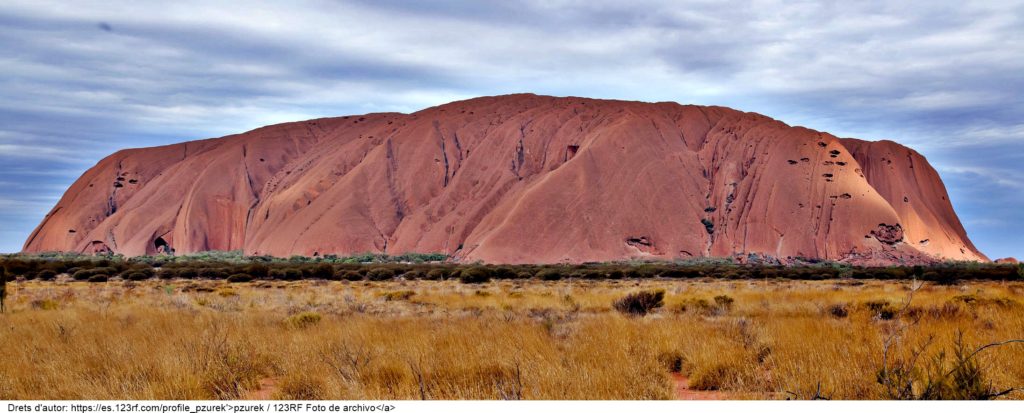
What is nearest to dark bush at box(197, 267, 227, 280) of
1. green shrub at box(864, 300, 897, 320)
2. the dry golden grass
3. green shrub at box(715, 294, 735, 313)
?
the dry golden grass

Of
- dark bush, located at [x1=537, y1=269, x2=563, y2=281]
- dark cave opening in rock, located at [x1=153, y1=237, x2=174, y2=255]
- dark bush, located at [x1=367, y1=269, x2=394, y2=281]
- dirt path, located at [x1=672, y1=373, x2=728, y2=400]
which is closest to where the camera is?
dirt path, located at [x1=672, y1=373, x2=728, y2=400]

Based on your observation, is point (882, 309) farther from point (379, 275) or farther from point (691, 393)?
point (379, 275)

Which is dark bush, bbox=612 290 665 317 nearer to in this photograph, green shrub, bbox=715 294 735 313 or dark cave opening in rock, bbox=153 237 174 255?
green shrub, bbox=715 294 735 313

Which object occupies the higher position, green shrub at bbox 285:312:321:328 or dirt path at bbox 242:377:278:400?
green shrub at bbox 285:312:321:328

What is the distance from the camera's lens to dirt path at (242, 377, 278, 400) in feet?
25.9

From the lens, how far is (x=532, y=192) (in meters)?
84.5

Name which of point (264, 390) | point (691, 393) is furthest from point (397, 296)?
point (691, 393)

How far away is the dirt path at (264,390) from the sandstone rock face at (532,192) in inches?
2641

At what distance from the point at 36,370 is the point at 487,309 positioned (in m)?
10.8

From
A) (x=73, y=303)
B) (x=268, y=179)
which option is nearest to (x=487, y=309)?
(x=73, y=303)

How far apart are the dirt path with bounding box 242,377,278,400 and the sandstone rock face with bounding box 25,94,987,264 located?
2641 inches

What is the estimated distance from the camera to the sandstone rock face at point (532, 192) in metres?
82.4

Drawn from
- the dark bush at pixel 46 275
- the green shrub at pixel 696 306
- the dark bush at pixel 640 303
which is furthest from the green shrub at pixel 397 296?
the dark bush at pixel 46 275

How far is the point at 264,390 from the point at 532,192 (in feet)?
250
